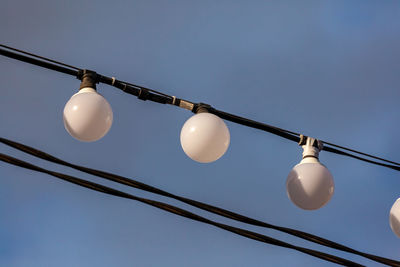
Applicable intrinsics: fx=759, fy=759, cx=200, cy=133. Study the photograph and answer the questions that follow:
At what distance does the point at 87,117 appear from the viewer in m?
5.49

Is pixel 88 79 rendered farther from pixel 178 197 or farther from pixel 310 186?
pixel 310 186

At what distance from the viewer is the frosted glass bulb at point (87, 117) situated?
18.0ft

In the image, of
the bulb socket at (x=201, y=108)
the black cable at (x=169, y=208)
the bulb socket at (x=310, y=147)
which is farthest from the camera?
the bulb socket at (x=310, y=147)

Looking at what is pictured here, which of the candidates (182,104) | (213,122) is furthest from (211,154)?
(182,104)

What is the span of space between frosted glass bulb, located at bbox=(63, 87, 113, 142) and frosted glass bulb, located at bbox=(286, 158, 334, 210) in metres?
1.50

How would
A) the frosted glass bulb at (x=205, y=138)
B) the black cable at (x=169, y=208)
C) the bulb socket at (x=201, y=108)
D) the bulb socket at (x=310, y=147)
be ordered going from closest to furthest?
the black cable at (x=169, y=208), the frosted glass bulb at (x=205, y=138), the bulb socket at (x=201, y=108), the bulb socket at (x=310, y=147)

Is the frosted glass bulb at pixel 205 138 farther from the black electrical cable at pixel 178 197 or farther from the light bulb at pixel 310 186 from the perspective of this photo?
the light bulb at pixel 310 186

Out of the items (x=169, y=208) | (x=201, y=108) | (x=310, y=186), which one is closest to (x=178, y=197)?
(x=169, y=208)

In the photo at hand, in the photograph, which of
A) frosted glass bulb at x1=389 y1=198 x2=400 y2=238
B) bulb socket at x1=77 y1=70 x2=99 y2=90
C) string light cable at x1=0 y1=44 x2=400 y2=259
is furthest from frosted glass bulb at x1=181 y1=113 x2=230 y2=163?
frosted glass bulb at x1=389 y1=198 x2=400 y2=238

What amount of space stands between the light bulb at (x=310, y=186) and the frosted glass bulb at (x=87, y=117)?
1500mm

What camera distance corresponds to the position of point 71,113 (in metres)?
5.51

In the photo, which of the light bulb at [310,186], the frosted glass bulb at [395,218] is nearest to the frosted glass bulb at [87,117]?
the light bulb at [310,186]

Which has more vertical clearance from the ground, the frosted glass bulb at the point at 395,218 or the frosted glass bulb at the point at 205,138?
the frosted glass bulb at the point at 395,218

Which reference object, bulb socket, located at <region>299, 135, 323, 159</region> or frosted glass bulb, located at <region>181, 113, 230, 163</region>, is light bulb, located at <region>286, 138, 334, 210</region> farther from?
frosted glass bulb, located at <region>181, 113, 230, 163</region>
